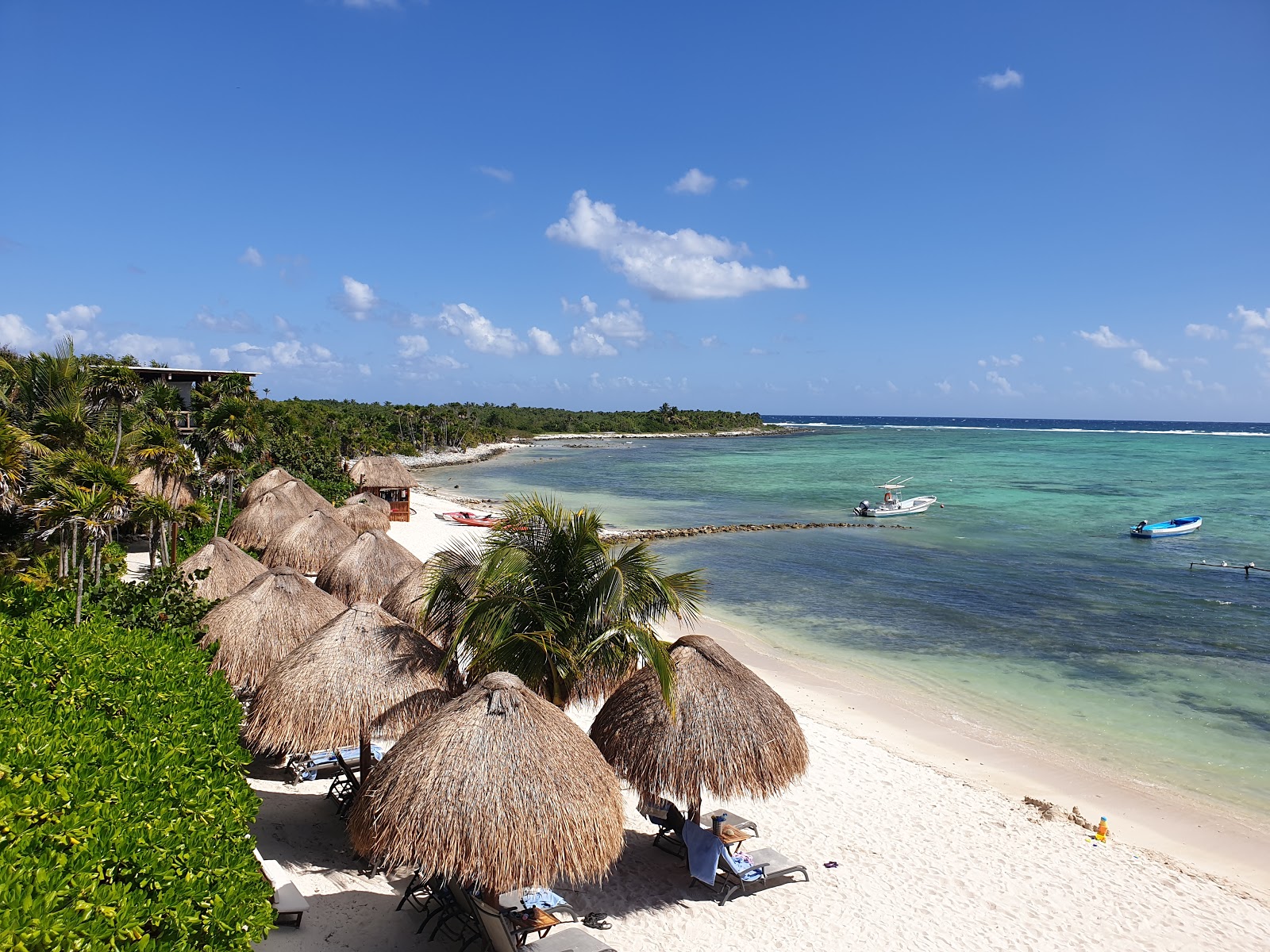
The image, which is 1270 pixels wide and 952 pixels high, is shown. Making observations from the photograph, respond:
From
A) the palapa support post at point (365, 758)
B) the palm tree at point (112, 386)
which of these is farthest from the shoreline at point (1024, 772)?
the palm tree at point (112, 386)

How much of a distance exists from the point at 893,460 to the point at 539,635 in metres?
79.5

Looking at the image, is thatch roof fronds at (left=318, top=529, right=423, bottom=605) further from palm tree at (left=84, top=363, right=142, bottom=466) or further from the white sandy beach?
the white sandy beach

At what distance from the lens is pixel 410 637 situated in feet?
27.1

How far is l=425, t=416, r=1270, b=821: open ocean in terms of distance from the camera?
13.5 m

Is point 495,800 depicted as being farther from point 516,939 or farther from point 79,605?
point 79,605

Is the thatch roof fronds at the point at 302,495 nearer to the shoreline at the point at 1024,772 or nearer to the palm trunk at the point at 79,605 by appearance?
the palm trunk at the point at 79,605

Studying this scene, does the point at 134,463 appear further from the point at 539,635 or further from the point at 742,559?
the point at 742,559

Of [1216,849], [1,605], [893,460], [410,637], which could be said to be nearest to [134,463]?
[1,605]

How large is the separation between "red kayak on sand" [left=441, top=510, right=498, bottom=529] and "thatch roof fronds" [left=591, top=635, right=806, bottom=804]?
22.8 meters

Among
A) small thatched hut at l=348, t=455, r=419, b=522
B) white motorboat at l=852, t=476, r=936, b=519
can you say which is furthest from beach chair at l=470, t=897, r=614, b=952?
white motorboat at l=852, t=476, r=936, b=519

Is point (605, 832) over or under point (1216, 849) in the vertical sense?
over

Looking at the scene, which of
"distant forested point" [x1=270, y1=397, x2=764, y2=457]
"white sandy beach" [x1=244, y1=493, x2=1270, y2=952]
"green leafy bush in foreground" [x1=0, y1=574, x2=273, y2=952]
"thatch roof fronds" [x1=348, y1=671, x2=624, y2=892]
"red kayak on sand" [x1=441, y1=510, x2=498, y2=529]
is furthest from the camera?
"distant forested point" [x1=270, y1=397, x2=764, y2=457]

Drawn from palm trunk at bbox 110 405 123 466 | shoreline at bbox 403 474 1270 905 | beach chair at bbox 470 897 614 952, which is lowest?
shoreline at bbox 403 474 1270 905

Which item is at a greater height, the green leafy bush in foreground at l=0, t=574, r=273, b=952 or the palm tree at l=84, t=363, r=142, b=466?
the palm tree at l=84, t=363, r=142, b=466
